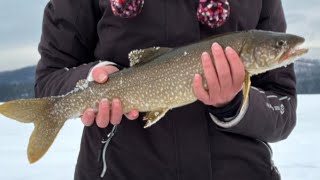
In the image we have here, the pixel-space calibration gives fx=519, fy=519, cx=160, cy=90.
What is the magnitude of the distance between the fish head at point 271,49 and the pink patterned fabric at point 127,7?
0.63 metres

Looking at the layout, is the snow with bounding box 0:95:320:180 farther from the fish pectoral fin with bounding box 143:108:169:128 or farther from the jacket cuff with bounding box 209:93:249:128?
the fish pectoral fin with bounding box 143:108:169:128

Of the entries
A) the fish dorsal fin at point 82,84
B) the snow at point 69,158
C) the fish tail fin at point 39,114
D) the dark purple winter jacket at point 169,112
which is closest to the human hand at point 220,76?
the dark purple winter jacket at point 169,112

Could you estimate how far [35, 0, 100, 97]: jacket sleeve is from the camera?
3088mm

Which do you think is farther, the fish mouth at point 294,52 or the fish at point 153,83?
the fish mouth at point 294,52

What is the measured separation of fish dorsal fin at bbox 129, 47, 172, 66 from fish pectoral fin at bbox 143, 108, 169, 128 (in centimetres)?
29

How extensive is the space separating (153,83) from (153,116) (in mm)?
246

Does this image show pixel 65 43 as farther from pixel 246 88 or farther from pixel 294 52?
pixel 294 52

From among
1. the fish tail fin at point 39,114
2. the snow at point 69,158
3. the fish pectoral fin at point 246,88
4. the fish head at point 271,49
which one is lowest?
the snow at point 69,158

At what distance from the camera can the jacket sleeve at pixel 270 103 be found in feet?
9.32

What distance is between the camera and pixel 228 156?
9.48 ft

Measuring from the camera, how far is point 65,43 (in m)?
3.11

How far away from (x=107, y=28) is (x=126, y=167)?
81 centimetres

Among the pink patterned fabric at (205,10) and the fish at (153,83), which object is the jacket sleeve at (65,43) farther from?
the pink patterned fabric at (205,10)

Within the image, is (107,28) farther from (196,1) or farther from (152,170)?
(152,170)
